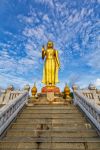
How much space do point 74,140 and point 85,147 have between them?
41cm

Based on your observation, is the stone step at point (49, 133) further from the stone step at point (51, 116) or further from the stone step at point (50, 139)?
the stone step at point (51, 116)

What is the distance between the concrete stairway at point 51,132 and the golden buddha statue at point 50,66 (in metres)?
8.86

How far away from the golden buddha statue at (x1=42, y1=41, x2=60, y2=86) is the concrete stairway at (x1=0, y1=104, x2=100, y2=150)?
8.86 meters

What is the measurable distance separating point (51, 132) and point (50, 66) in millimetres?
11694

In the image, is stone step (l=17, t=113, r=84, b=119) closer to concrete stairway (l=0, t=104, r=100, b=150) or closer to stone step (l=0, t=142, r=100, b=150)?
concrete stairway (l=0, t=104, r=100, b=150)

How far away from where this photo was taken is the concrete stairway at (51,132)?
4.41 m

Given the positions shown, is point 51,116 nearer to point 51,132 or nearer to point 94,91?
point 51,132

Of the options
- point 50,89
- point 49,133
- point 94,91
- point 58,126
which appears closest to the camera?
point 49,133

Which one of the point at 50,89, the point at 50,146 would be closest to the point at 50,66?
the point at 50,89

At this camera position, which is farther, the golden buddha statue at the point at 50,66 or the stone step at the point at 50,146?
the golden buddha statue at the point at 50,66

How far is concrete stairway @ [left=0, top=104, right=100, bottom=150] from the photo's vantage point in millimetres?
4414

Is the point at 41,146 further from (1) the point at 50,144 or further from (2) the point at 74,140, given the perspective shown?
(2) the point at 74,140

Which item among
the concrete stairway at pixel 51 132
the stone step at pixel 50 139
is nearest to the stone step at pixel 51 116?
the concrete stairway at pixel 51 132

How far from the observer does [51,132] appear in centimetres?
537
